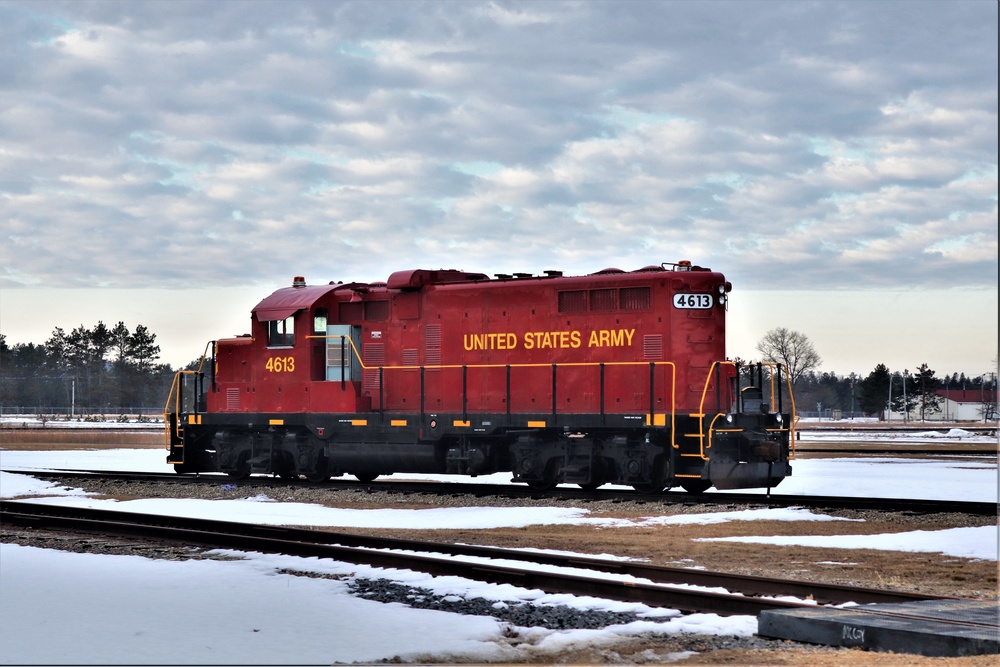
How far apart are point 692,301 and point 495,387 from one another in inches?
169

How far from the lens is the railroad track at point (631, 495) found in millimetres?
17438

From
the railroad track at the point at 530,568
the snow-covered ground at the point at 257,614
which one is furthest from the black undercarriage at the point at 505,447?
the railroad track at the point at 530,568

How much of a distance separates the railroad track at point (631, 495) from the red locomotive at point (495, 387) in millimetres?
363

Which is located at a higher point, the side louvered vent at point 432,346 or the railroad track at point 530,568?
the side louvered vent at point 432,346

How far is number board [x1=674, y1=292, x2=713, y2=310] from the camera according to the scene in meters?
20.0

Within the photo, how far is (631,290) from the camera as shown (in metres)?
20.5

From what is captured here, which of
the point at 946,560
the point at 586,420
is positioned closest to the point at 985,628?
the point at 946,560

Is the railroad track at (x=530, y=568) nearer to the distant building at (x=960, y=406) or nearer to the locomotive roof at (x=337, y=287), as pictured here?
the locomotive roof at (x=337, y=287)

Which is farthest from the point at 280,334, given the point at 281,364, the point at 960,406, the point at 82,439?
the point at 960,406

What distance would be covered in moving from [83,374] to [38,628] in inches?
4843

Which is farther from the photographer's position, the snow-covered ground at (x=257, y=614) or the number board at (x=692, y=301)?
the number board at (x=692, y=301)

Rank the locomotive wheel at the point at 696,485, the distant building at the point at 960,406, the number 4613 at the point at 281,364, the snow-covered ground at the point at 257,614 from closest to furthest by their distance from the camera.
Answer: the snow-covered ground at the point at 257,614, the locomotive wheel at the point at 696,485, the number 4613 at the point at 281,364, the distant building at the point at 960,406

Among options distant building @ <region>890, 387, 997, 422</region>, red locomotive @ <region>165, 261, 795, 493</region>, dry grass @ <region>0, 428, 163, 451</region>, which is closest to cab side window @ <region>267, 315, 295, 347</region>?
red locomotive @ <region>165, 261, 795, 493</region>

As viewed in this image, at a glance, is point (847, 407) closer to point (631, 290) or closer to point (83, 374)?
point (83, 374)
